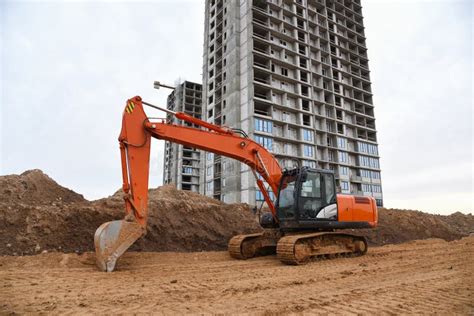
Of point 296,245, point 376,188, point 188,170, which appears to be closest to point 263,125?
point 376,188

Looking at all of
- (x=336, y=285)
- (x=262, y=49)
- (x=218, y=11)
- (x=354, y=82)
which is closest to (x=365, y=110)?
(x=354, y=82)

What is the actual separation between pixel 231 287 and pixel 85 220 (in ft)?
26.4

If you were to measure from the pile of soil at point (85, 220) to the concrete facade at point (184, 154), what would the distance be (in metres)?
52.9

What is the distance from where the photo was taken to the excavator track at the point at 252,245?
1125cm

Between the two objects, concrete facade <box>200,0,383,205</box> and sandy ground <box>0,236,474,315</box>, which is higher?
concrete facade <box>200,0,383,205</box>

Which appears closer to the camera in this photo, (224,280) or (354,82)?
(224,280)

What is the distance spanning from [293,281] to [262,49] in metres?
48.7

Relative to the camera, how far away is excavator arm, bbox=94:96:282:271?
7.99 m

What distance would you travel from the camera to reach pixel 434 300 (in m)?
5.66

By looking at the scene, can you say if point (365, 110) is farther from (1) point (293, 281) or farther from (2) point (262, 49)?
(1) point (293, 281)

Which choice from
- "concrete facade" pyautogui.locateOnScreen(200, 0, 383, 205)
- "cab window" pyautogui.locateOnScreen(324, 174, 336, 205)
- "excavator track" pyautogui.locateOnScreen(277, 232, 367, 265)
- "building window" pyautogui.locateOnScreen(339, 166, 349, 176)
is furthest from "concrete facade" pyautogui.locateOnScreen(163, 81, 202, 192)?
"cab window" pyautogui.locateOnScreen(324, 174, 336, 205)

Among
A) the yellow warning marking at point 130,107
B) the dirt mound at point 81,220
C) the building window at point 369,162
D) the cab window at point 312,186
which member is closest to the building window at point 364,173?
the building window at point 369,162

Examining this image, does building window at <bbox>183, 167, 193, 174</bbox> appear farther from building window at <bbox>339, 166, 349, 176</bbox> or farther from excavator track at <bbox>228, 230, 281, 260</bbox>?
excavator track at <bbox>228, 230, 281, 260</bbox>

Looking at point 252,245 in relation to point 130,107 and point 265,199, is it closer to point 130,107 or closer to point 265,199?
point 265,199
